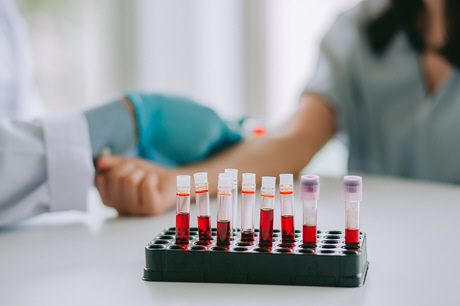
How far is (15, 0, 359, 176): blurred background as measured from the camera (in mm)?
1590

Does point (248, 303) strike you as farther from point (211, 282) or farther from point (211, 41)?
point (211, 41)

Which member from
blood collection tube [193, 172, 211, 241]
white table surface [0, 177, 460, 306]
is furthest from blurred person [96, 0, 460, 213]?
blood collection tube [193, 172, 211, 241]

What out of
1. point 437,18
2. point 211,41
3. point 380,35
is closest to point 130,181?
point 380,35

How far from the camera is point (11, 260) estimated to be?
1.27 ft

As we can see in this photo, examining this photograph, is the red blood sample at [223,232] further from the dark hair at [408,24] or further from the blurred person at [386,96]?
the dark hair at [408,24]

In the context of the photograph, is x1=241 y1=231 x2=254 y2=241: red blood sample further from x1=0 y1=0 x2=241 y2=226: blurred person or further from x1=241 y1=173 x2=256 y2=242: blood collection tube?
x1=0 y1=0 x2=241 y2=226: blurred person

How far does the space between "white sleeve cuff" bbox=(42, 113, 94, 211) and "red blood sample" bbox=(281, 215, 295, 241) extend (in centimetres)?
26

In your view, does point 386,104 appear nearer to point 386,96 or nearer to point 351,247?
point 386,96

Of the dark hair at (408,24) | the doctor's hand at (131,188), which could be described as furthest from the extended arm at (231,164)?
the dark hair at (408,24)

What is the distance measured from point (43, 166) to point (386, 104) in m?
Result: 0.65

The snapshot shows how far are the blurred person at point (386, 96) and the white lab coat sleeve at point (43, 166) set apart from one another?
260mm

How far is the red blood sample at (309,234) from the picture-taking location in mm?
339

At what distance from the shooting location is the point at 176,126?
60cm

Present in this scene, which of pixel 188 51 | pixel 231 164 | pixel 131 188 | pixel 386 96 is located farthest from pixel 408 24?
pixel 188 51
